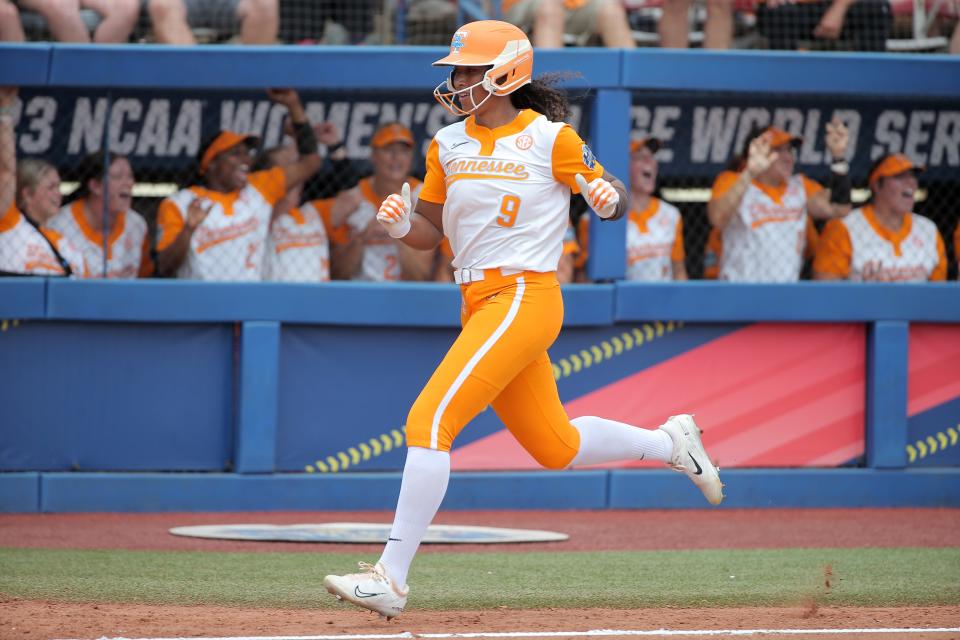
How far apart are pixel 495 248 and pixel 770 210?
430 cm

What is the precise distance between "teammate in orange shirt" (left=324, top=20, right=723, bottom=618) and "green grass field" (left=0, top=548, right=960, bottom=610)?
0.65 metres

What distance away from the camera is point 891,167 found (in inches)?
348

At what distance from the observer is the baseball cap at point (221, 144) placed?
326 inches

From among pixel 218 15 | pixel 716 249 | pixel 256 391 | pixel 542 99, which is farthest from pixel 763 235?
pixel 542 99

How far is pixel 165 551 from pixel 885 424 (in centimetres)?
440

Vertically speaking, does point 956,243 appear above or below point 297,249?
above

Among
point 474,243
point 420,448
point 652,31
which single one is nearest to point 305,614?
point 420,448

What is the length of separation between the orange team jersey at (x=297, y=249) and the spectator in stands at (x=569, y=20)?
1710 mm

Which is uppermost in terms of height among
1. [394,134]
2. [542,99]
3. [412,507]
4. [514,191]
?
[542,99]

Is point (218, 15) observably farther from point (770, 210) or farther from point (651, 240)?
point (770, 210)

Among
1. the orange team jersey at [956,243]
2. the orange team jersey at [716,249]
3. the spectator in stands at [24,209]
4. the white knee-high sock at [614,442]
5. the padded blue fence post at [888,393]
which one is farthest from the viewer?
the orange team jersey at [956,243]

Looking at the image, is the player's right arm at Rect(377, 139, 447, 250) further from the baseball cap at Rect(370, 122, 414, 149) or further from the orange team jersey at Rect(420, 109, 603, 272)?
the baseball cap at Rect(370, 122, 414, 149)

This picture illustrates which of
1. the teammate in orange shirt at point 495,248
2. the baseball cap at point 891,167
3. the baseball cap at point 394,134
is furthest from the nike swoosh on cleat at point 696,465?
the baseball cap at point 891,167

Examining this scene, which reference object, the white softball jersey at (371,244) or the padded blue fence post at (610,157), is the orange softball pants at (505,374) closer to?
the padded blue fence post at (610,157)
